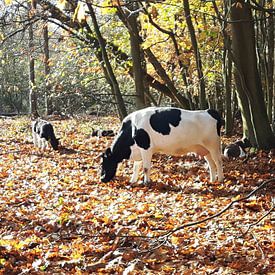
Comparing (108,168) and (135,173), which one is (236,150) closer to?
(135,173)

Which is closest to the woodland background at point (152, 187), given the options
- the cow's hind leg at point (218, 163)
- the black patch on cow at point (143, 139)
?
the cow's hind leg at point (218, 163)

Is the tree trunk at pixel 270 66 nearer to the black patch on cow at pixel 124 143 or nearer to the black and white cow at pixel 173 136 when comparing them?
the black and white cow at pixel 173 136

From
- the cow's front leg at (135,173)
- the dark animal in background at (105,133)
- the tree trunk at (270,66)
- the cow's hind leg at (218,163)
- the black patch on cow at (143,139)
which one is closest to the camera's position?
the cow's hind leg at (218,163)

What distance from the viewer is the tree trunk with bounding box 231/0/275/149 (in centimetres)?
1188

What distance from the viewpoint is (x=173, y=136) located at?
10383mm

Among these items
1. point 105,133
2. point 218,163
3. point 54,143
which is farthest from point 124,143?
point 105,133

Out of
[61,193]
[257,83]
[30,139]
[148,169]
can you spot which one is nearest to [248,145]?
[257,83]

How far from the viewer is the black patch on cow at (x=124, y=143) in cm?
1097

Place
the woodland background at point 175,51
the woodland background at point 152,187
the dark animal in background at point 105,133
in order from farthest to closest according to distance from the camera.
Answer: the dark animal in background at point 105,133 < the woodland background at point 175,51 < the woodland background at point 152,187

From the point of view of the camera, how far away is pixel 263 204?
24.8 feet

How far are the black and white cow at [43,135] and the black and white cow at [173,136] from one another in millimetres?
6757

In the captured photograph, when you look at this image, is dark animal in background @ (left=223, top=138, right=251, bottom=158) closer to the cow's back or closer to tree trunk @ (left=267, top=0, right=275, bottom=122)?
tree trunk @ (left=267, top=0, right=275, bottom=122)

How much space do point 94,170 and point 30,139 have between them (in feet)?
34.1

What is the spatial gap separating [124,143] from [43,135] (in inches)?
295
